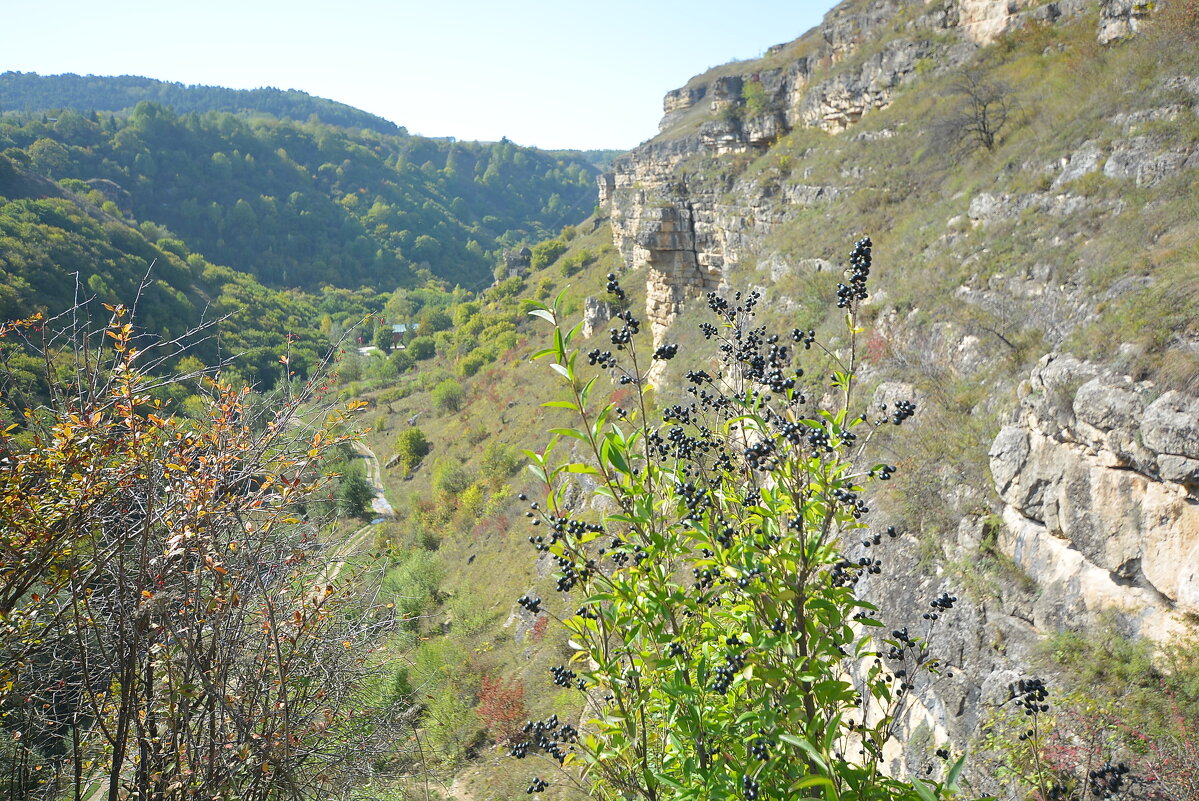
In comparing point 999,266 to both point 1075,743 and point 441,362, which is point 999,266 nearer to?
point 1075,743

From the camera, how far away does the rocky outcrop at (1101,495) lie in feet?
18.9

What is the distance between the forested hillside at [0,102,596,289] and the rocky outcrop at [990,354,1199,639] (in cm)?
9538

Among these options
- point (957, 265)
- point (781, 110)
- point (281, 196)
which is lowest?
point (957, 265)

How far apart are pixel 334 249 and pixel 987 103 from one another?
105140 millimetres

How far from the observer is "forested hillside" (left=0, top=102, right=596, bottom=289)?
91.4 m

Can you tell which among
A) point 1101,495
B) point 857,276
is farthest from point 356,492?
point 857,276

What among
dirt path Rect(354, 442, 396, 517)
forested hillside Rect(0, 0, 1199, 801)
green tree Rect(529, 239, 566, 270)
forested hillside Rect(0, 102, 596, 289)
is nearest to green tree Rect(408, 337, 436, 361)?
green tree Rect(529, 239, 566, 270)

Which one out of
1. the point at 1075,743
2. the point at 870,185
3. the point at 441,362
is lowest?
the point at 441,362

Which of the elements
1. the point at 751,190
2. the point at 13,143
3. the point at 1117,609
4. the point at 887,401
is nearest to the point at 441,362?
the point at 751,190

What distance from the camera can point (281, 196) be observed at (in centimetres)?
11112

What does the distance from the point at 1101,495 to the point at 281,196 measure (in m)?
129

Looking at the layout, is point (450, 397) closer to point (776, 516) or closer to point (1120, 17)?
point (1120, 17)

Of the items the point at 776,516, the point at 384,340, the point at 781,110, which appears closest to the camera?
the point at 776,516

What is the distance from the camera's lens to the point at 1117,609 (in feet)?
20.0
